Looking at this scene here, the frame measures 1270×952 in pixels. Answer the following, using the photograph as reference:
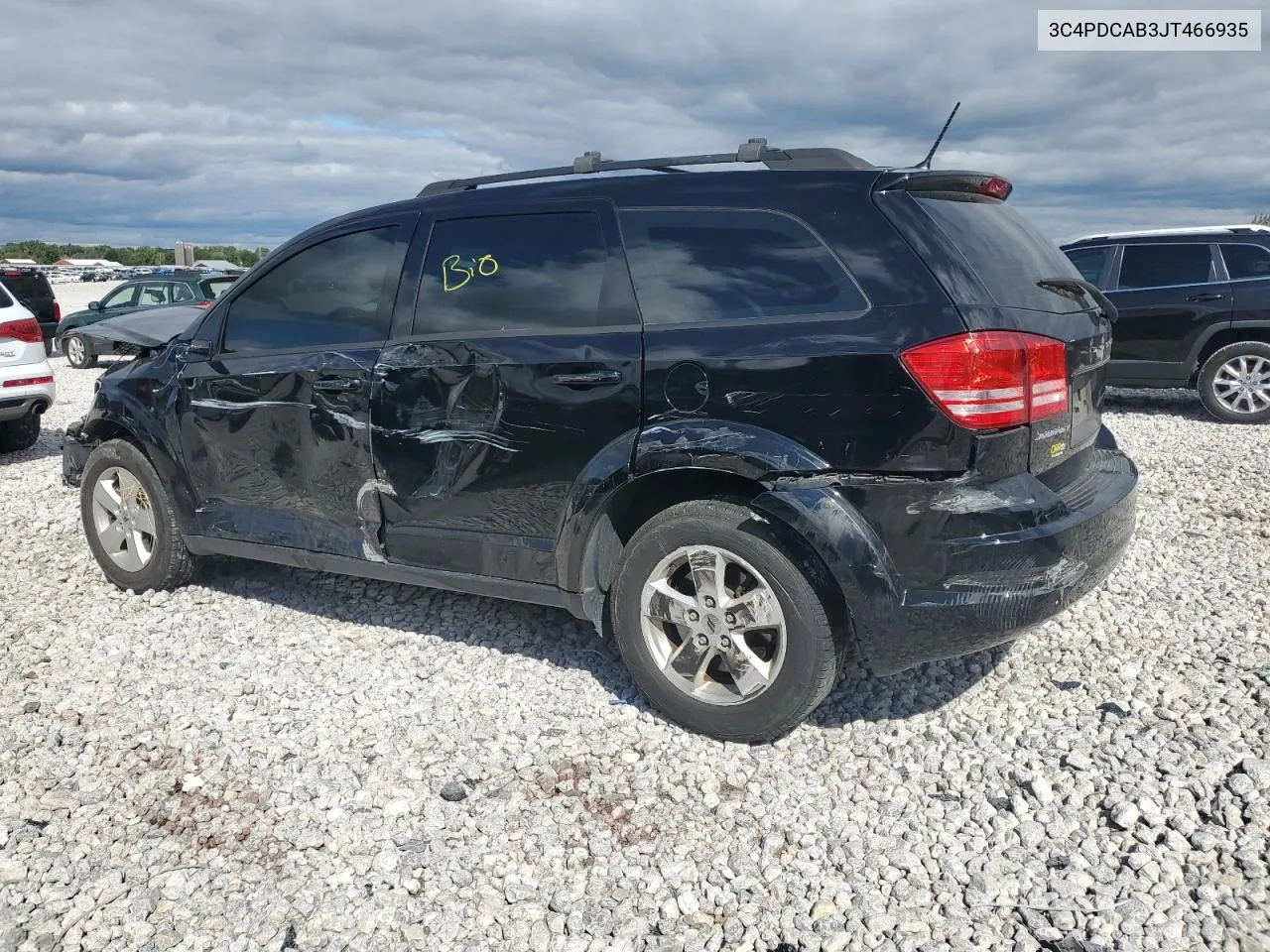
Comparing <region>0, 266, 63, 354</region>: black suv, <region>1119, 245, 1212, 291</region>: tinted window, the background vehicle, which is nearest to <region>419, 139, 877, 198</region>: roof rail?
<region>1119, 245, 1212, 291</region>: tinted window

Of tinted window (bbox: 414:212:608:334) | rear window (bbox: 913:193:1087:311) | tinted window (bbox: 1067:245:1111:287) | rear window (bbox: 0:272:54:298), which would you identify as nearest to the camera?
rear window (bbox: 913:193:1087:311)

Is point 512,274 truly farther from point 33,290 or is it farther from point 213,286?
point 33,290

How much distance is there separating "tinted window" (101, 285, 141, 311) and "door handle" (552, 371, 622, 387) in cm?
1644

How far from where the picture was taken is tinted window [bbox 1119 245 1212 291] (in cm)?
952

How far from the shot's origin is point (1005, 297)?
3.04 metres

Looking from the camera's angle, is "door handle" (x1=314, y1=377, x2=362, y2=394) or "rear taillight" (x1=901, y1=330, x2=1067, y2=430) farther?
"door handle" (x1=314, y1=377, x2=362, y2=394)

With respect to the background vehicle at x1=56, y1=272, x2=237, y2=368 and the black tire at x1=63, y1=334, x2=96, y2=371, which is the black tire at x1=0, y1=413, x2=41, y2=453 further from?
the black tire at x1=63, y1=334, x2=96, y2=371

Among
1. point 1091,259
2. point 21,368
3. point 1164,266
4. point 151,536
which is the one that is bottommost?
point 151,536

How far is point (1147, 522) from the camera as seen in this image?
5949 millimetres

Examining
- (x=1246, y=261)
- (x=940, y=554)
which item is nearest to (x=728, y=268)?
(x=940, y=554)

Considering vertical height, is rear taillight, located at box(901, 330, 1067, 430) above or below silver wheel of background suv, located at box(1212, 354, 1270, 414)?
above

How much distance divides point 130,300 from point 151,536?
14.4m

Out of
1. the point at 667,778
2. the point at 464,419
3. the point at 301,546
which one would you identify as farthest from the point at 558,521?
the point at 301,546

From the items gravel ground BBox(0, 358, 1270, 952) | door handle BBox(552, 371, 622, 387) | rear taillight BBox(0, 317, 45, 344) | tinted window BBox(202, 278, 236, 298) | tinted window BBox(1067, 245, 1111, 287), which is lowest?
gravel ground BBox(0, 358, 1270, 952)
